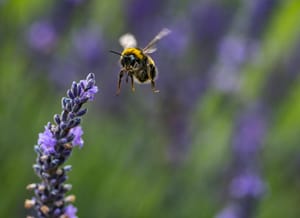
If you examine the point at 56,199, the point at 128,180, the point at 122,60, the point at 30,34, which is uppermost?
the point at 30,34

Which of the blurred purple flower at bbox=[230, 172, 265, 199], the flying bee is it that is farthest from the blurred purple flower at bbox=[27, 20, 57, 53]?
the flying bee

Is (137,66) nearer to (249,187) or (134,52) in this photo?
(134,52)

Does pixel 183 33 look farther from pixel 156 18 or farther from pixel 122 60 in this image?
pixel 122 60

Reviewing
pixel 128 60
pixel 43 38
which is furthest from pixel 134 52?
pixel 43 38

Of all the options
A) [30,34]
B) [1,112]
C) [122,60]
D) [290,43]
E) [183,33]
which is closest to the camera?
[122,60]

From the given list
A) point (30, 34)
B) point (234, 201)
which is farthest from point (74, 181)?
point (234, 201)

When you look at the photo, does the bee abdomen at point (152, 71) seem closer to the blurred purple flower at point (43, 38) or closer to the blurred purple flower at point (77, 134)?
the blurred purple flower at point (77, 134)
